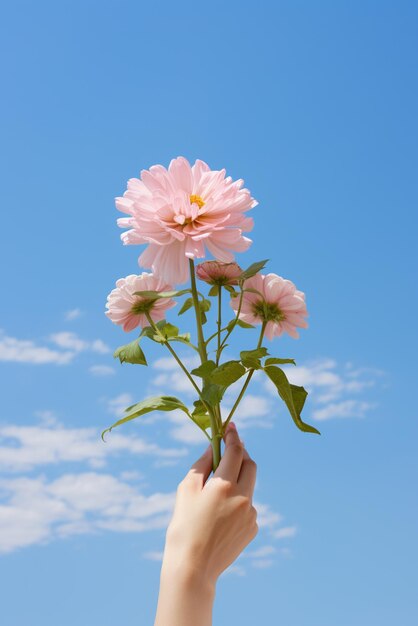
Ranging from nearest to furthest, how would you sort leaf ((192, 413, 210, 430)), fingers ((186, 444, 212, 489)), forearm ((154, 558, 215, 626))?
forearm ((154, 558, 215, 626))
fingers ((186, 444, 212, 489))
leaf ((192, 413, 210, 430))

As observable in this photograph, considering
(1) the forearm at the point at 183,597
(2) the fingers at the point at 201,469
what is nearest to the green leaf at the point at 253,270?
(2) the fingers at the point at 201,469

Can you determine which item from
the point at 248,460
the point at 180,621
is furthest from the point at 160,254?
the point at 180,621

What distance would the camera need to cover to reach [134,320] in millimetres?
1903

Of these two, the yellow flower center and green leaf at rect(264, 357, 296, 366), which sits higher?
the yellow flower center

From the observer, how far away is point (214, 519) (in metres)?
1.62

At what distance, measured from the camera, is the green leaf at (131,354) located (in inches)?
71.1

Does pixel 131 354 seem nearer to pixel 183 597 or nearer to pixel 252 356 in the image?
pixel 252 356

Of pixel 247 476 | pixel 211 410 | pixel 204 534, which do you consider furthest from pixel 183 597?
pixel 211 410

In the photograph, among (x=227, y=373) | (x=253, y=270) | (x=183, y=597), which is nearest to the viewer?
(x=183, y=597)

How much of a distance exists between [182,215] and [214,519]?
66cm

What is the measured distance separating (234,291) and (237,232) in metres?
0.22

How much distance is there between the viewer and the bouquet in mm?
1642

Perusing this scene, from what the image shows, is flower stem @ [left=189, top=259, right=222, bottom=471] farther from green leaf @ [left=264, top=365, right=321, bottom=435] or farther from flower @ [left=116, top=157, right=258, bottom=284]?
green leaf @ [left=264, top=365, right=321, bottom=435]

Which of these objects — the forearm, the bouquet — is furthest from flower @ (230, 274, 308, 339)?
the forearm
